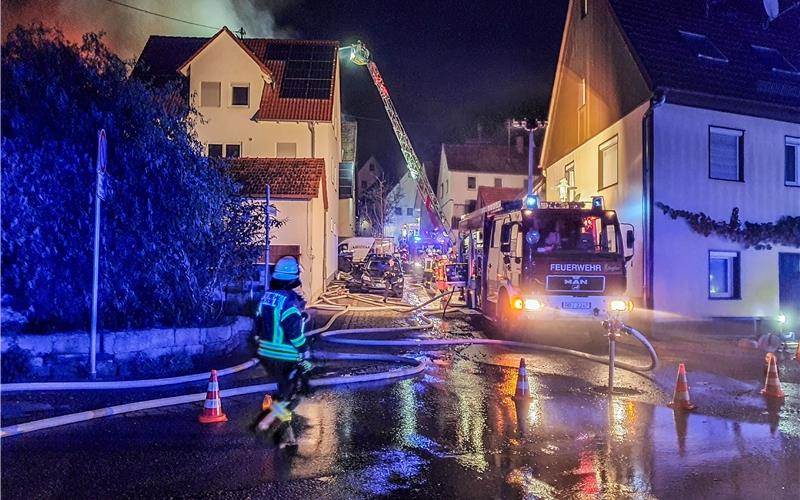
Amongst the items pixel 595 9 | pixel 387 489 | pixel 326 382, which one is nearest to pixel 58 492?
pixel 387 489

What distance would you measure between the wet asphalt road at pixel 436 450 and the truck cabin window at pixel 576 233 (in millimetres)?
4112

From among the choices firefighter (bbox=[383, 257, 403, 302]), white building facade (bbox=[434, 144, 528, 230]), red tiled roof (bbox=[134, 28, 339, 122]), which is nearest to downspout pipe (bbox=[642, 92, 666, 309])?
firefighter (bbox=[383, 257, 403, 302])

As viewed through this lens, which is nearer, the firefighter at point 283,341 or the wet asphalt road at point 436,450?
the wet asphalt road at point 436,450

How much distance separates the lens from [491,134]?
217ft

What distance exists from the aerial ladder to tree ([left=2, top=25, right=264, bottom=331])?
23947mm

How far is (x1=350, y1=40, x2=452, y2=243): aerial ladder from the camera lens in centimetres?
3278

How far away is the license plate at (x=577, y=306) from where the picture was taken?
11430 millimetres

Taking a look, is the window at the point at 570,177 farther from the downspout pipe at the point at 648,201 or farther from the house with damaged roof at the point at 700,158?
the downspout pipe at the point at 648,201

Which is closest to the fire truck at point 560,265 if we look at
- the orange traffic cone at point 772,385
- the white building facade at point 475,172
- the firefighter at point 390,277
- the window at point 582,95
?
the orange traffic cone at point 772,385

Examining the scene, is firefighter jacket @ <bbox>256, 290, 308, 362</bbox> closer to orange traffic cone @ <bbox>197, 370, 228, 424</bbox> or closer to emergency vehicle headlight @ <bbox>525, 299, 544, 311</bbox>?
orange traffic cone @ <bbox>197, 370, 228, 424</bbox>

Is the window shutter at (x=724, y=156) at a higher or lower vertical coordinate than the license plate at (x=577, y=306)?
higher

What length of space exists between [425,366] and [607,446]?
13.4ft

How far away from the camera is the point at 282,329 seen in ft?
18.7

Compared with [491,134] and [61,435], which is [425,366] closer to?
[61,435]
